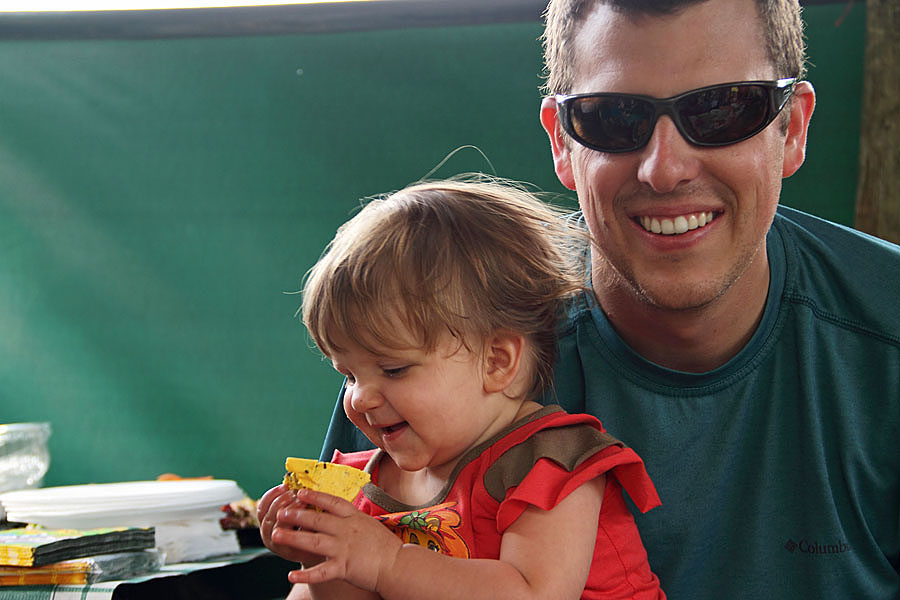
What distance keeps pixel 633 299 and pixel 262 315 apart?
2344 mm

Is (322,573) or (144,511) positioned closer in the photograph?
(322,573)

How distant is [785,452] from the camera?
5.31 feet

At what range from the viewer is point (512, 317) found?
4.68 feet

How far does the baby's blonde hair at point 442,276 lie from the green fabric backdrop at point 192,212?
7.13 feet

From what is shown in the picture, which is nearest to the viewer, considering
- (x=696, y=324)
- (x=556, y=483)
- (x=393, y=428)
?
(x=556, y=483)

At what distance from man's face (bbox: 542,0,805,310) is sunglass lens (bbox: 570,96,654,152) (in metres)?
0.02

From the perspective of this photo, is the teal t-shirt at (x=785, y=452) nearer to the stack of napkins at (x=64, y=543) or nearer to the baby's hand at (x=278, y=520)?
the baby's hand at (x=278, y=520)

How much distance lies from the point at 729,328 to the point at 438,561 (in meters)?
0.74

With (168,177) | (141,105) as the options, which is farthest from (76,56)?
(168,177)

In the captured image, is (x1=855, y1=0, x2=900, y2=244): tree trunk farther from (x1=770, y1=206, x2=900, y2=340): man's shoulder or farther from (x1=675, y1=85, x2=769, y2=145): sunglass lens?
(x1=675, y1=85, x2=769, y2=145): sunglass lens

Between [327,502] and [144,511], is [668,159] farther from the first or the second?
[144,511]

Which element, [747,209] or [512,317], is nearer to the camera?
[512,317]

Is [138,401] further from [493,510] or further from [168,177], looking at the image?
[493,510]

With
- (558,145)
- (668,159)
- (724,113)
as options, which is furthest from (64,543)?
(724,113)
